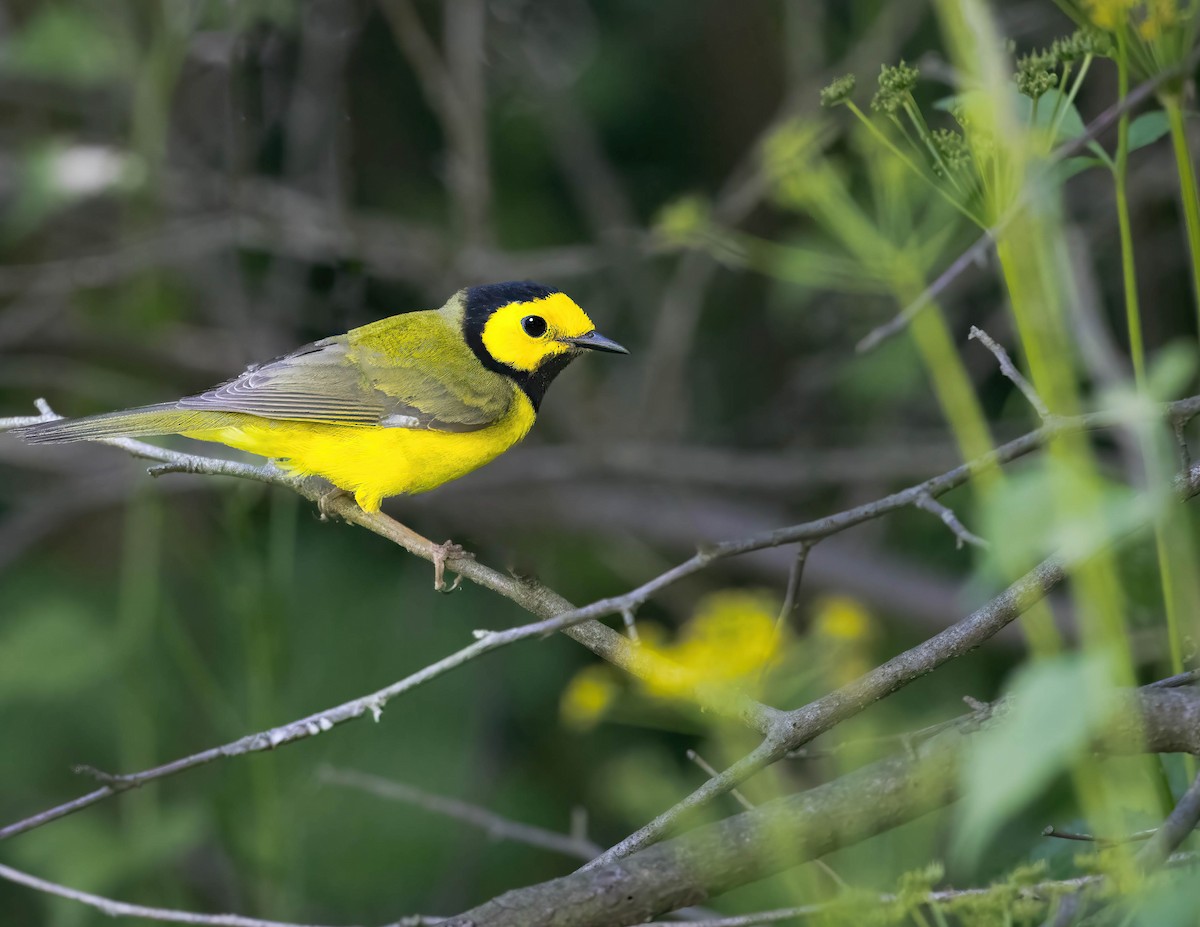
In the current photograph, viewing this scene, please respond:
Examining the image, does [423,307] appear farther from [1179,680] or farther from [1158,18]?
[1158,18]

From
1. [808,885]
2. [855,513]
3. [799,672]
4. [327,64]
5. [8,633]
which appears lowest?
[808,885]

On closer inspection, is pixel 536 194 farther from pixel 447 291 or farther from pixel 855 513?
pixel 855 513

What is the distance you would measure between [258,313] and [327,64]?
4.05 ft

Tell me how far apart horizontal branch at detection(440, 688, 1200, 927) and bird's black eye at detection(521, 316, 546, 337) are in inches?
102

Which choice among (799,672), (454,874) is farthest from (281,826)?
(799,672)

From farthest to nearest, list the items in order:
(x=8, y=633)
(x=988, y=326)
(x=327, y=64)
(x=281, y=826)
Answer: (x=327, y=64) → (x=988, y=326) → (x=8, y=633) → (x=281, y=826)

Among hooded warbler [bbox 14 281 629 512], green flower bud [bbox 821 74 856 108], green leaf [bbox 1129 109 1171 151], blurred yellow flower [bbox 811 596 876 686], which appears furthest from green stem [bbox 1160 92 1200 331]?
hooded warbler [bbox 14 281 629 512]

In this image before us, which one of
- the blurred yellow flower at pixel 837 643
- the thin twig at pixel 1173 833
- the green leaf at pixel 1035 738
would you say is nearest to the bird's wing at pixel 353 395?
the blurred yellow flower at pixel 837 643

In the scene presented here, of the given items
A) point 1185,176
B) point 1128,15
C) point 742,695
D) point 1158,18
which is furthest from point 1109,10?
point 742,695

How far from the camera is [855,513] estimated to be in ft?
7.71

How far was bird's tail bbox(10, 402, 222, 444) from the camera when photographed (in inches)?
139

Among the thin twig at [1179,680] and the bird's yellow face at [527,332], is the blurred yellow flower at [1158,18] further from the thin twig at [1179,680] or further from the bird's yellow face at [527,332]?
the bird's yellow face at [527,332]

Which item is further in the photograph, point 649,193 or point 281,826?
point 649,193

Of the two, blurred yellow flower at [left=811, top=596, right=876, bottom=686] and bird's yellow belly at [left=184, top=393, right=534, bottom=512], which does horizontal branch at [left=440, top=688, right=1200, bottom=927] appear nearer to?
blurred yellow flower at [left=811, top=596, right=876, bottom=686]
